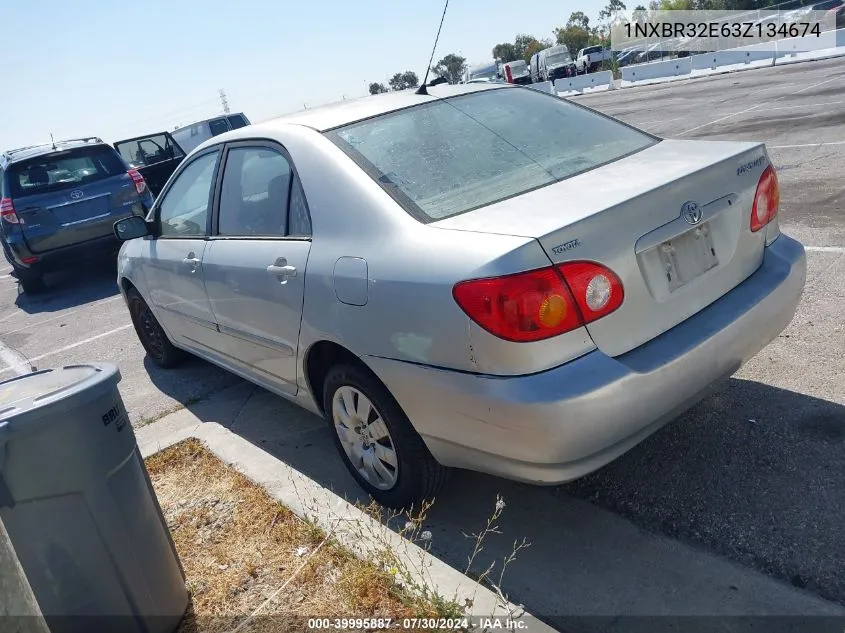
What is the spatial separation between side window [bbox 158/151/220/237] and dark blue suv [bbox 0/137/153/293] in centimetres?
493

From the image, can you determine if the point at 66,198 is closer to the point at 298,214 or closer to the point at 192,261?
the point at 192,261

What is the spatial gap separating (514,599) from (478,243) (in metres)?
1.28

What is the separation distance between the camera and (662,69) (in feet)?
102

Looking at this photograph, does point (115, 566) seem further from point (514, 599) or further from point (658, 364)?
point (658, 364)

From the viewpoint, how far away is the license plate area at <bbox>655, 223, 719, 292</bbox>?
104 inches

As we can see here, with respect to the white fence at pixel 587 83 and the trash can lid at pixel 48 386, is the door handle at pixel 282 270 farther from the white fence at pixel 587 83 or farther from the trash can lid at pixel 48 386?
the white fence at pixel 587 83

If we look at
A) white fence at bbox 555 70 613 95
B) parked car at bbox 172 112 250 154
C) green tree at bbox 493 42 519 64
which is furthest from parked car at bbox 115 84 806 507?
green tree at bbox 493 42 519 64

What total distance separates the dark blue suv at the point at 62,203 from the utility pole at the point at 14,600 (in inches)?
329

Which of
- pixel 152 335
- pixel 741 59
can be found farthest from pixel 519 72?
pixel 152 335

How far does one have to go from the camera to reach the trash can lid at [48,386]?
2205 mm

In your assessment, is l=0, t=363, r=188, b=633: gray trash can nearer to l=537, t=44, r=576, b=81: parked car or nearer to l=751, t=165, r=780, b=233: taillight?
l=751, t=165, r=780, b=233: taillight

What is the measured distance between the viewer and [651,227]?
2605 millimetres

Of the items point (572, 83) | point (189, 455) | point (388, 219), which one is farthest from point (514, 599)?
point (572, 83)

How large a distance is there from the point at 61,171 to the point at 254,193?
719cm
